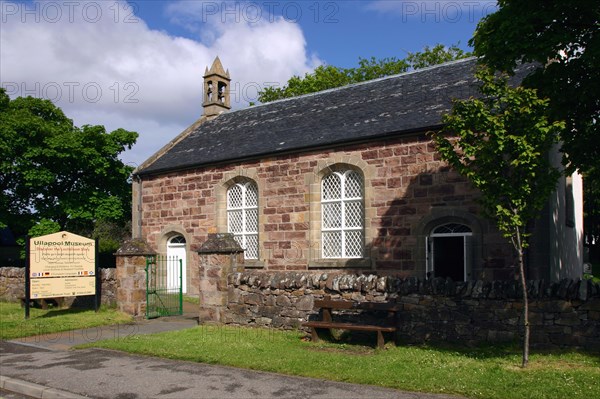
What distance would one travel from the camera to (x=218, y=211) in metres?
20.3

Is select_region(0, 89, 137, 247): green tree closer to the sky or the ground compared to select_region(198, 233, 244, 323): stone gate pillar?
closer to the sky

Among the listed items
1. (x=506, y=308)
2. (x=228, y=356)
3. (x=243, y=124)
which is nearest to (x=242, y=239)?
(x=243, y=124)

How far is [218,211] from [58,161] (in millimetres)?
9408

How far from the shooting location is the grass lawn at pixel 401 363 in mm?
7422

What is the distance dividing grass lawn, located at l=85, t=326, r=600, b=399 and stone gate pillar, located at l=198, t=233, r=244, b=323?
132cm

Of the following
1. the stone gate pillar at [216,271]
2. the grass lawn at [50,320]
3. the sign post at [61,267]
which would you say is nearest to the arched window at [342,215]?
the stone gate pillar at [216,271]

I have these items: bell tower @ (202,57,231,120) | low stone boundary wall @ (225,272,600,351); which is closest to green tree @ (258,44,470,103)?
bell tower @ (202,57,231,120)

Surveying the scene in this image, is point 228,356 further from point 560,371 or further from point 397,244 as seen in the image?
point 397,244

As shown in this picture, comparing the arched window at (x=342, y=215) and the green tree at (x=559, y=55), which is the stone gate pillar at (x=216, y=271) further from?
the green tree at (x=559, y=55)

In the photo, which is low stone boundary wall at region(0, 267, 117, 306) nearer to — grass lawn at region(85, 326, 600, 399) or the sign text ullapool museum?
the sign text ullapool museum

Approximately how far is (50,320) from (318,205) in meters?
8.17

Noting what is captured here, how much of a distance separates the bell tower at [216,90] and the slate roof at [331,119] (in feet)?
4.70

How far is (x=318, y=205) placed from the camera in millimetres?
17859

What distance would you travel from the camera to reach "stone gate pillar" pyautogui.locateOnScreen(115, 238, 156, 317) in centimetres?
1511
